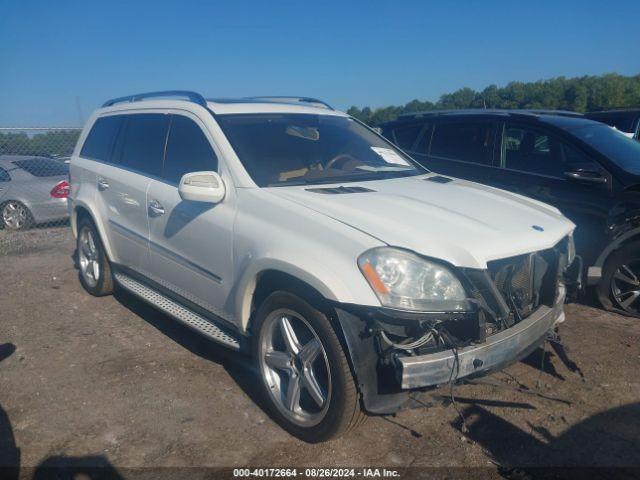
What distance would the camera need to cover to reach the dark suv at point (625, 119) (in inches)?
384

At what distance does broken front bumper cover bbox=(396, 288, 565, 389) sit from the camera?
2.55m

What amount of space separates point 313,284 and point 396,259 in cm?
44

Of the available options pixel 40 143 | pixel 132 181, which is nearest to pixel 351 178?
pixel 132 181

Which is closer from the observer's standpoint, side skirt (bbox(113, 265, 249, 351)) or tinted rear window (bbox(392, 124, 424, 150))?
side skirt (bbox(113, 265, 249, 351))

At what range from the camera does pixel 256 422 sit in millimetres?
3342

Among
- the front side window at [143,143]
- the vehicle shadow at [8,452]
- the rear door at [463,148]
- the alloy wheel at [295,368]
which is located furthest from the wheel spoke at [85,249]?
the rear door at [463,148]

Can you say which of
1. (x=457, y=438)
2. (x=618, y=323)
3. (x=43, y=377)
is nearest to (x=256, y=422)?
(x=457, y=438)

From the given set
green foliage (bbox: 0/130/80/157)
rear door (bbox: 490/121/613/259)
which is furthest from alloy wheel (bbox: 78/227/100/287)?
green foliage (bbox: 0/130/80/157)

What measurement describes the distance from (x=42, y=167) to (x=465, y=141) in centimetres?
753

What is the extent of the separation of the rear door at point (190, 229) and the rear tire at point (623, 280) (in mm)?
3519

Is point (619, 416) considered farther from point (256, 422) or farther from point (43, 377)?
point (43, 377)

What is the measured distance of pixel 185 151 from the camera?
408 cm

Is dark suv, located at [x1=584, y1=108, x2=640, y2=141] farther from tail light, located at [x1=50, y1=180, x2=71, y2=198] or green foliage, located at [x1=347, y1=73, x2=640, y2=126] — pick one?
tail light, located at [x1=50, y1=180, x2=71, y2=198]

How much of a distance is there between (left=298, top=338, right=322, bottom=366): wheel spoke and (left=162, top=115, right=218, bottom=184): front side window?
144 centimetres
